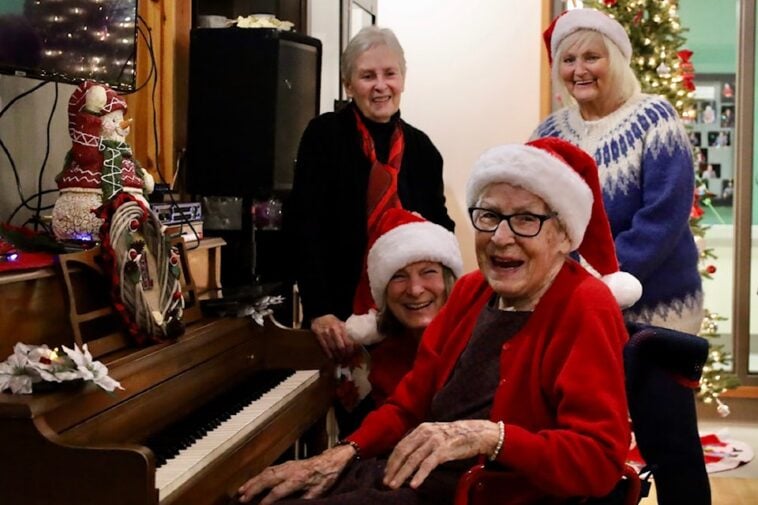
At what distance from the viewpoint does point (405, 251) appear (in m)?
2.61

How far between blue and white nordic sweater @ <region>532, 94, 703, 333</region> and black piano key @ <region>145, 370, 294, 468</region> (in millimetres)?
→ 966

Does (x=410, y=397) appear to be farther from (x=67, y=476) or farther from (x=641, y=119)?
(x=641, y=119)

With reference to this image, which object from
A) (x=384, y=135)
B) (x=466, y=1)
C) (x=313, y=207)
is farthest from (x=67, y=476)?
(x=466, y=1)

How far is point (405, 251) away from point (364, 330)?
0.81 feet

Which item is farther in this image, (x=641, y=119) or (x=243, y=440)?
(x=641, y=119)

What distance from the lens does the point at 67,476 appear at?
1.48m

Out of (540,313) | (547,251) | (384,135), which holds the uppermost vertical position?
(384,135)

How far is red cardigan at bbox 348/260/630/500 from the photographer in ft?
5.43

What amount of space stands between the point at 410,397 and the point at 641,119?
1061 mm

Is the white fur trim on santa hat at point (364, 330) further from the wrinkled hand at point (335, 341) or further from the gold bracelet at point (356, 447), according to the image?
the gold bracelet at point (356, 447)

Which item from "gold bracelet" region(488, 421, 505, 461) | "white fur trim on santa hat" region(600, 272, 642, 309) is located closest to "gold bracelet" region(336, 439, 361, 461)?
"gold bracelet" region(488, 421, 505, 461)

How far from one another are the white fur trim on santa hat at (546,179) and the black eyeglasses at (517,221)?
3 cm

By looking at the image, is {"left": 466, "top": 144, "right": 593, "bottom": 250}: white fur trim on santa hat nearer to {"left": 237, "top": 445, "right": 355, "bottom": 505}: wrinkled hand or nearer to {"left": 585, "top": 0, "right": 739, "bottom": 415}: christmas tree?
{"left": 237, "top": 445, "right": 355, "bottom": 505}: wrinkled hand

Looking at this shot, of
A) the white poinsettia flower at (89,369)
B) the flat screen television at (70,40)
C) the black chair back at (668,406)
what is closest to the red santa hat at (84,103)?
the flat screen television at (70,40)
